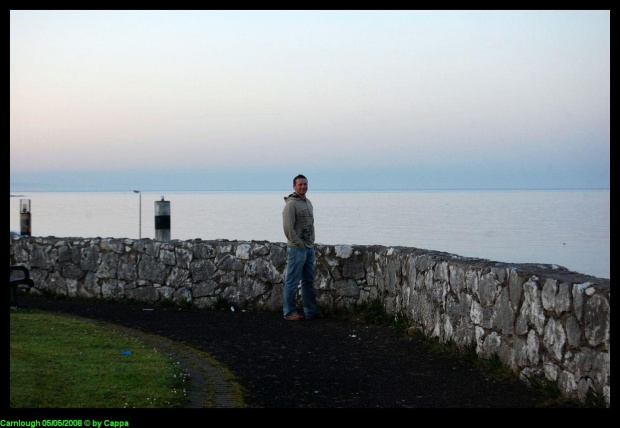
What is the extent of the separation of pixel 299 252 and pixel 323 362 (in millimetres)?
2748

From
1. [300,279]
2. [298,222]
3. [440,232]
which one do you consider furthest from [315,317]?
[440,232]

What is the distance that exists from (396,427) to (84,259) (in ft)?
27.0

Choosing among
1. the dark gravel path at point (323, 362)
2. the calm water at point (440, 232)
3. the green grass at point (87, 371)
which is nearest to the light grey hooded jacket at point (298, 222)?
the dark gravel path at point (323, 362)

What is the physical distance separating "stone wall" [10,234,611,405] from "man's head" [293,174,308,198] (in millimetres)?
994

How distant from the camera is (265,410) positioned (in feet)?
19.8

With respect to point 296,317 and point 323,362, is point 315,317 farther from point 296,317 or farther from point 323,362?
point 323,362

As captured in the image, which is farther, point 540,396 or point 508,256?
point 508,256

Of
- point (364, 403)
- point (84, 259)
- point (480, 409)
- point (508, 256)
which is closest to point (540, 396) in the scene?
point (480, 409)

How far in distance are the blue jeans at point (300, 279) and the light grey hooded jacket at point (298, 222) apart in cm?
11

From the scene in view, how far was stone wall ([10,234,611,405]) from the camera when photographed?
5.97 meters

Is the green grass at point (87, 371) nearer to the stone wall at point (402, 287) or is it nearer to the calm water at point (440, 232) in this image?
the stone wall at point (402, 287)

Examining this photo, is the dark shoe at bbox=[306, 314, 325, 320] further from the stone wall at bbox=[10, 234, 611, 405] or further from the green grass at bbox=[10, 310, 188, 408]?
the green grass at bbox=[10, 310, 188, 408]

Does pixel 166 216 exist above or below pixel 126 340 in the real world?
above

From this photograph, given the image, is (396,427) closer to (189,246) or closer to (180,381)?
(180,381)
